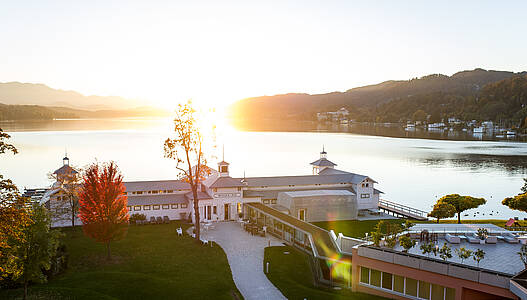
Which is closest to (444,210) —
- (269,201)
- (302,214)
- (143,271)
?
(302,214)

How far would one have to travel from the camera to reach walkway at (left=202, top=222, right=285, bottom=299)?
75.0ft

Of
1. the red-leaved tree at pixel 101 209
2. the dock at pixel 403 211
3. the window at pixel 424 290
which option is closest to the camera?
the window at pixel 424 290

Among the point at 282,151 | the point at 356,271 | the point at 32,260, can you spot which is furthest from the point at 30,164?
the point at 356,271

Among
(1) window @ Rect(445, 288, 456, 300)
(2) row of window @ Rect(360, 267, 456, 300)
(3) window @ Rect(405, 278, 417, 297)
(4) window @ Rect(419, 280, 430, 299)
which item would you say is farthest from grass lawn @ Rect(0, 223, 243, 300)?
(1) window @ Rect(445, 288, 456, 300)

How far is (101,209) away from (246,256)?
34.4 feet

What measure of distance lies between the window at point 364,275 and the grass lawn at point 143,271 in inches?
261

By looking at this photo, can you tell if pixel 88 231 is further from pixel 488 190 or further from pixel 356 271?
pixel 488 190

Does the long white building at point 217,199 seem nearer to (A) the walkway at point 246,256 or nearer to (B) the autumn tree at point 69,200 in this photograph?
(B) the autumn tree at point 69,200

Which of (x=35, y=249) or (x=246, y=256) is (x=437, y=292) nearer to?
(x=246, y=256)

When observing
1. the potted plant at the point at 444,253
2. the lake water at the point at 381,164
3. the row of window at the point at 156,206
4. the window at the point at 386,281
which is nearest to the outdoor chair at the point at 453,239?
the potted plant at the point at 444,253

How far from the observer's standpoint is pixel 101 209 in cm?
2778

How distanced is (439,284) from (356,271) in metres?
4.50

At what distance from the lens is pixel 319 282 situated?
24.6m

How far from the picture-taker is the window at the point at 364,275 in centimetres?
2140
